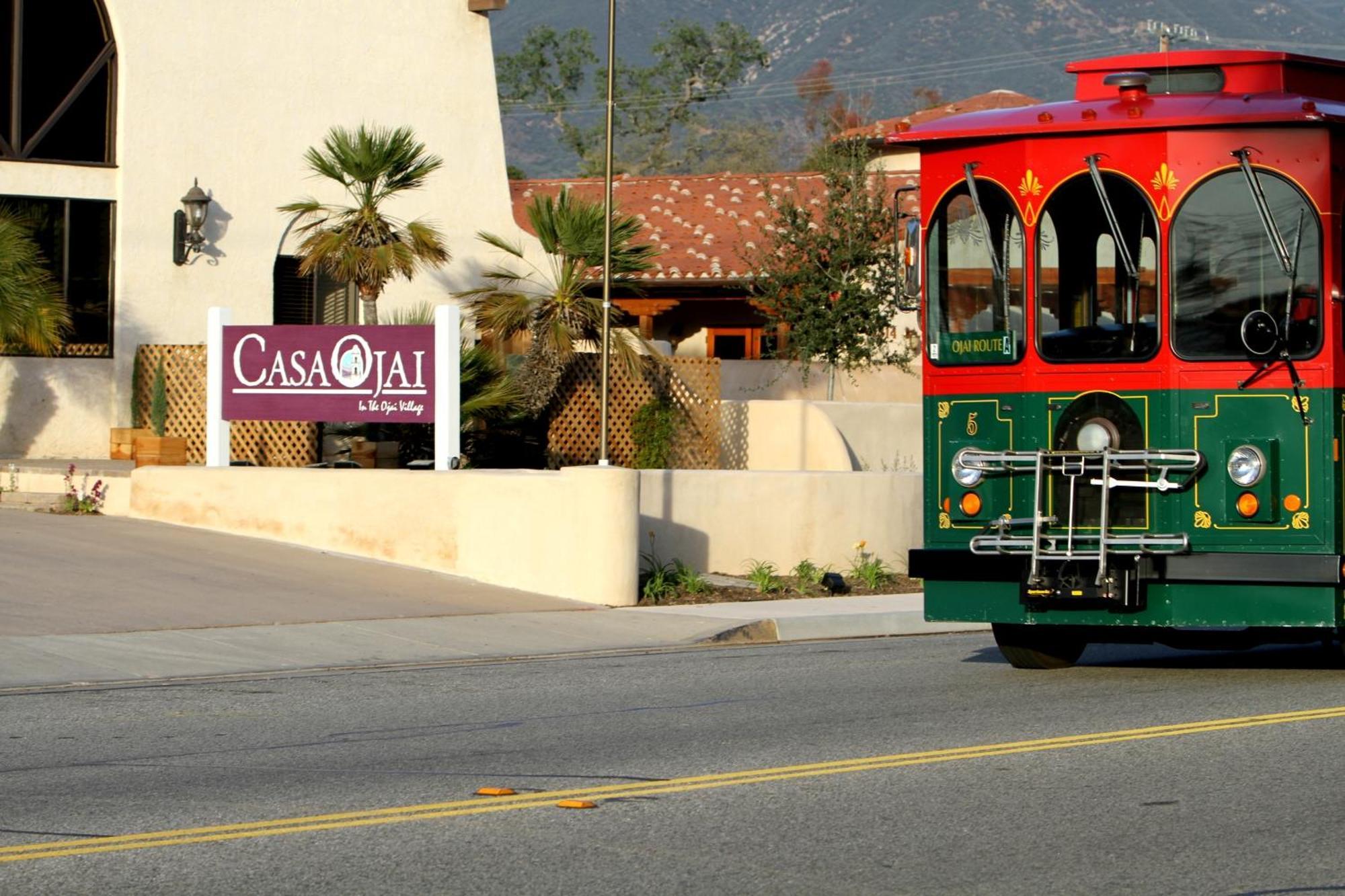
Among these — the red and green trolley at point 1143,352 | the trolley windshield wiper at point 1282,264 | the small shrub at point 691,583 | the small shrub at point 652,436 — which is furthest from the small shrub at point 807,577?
the trolley windshield wiper at point 1282,264

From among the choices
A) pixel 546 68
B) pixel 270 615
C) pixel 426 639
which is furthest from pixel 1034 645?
pixel 546 68

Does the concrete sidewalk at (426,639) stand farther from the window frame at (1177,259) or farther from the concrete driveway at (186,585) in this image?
the window frame at (1177,259)

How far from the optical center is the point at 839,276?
98.4 ft

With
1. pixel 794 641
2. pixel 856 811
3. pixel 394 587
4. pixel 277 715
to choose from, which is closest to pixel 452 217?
pixel 394 587

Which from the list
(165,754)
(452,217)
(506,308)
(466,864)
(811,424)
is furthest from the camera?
(452,217)

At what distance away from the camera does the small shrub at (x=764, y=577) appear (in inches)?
733

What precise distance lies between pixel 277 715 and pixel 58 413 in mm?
13724

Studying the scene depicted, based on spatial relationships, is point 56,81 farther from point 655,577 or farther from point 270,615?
point 270,615

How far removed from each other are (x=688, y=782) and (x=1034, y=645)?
4.95m

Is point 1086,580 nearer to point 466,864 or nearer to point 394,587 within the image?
point 466,864

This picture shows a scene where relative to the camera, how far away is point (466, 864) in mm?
6859

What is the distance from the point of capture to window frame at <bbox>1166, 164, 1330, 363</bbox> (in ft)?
36.5

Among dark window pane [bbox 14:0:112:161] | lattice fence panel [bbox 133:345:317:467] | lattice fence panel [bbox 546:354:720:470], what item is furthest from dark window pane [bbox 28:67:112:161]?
lattice fence panel [bbox 546:354:720:470]

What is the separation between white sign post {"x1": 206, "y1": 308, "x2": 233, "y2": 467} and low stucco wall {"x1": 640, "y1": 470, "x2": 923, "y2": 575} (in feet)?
14.9
